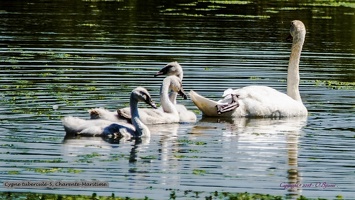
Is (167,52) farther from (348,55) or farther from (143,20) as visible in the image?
(143,20)

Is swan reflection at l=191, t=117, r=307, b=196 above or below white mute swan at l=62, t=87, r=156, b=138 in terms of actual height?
below

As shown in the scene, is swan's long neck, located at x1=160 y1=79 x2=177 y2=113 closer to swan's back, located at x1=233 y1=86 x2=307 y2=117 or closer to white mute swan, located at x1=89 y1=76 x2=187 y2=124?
white mute swan, located at x1=89 y1=76 x2=187 y2=124

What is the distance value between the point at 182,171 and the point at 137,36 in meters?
16.0

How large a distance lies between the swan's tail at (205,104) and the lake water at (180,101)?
231 millimetres

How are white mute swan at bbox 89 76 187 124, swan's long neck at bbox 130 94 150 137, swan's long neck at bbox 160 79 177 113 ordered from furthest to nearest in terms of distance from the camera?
1. swan's long neck at bbox 160 79 177 113
2. white mute swan at bbox 89 76 187 124
3. swan's long neck at bbox 130 94 150 137

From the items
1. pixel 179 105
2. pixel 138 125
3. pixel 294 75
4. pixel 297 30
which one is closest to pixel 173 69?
pixel 179 105

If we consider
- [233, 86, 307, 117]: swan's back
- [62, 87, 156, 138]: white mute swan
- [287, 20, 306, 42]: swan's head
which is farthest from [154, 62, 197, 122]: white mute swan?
[287, 20, 306, 42]: swan's head

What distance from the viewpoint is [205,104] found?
17859mm

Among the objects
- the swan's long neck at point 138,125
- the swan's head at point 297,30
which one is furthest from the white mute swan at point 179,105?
the swan's head at point 297,30

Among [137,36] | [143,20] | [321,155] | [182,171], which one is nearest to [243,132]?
[321,155]

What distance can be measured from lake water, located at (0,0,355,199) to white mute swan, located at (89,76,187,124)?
7.4 inches

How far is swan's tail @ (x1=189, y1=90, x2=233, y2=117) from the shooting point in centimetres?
1777

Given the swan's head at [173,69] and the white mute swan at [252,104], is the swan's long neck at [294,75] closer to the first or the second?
the white mute swan at [252,104]

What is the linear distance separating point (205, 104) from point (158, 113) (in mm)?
906
